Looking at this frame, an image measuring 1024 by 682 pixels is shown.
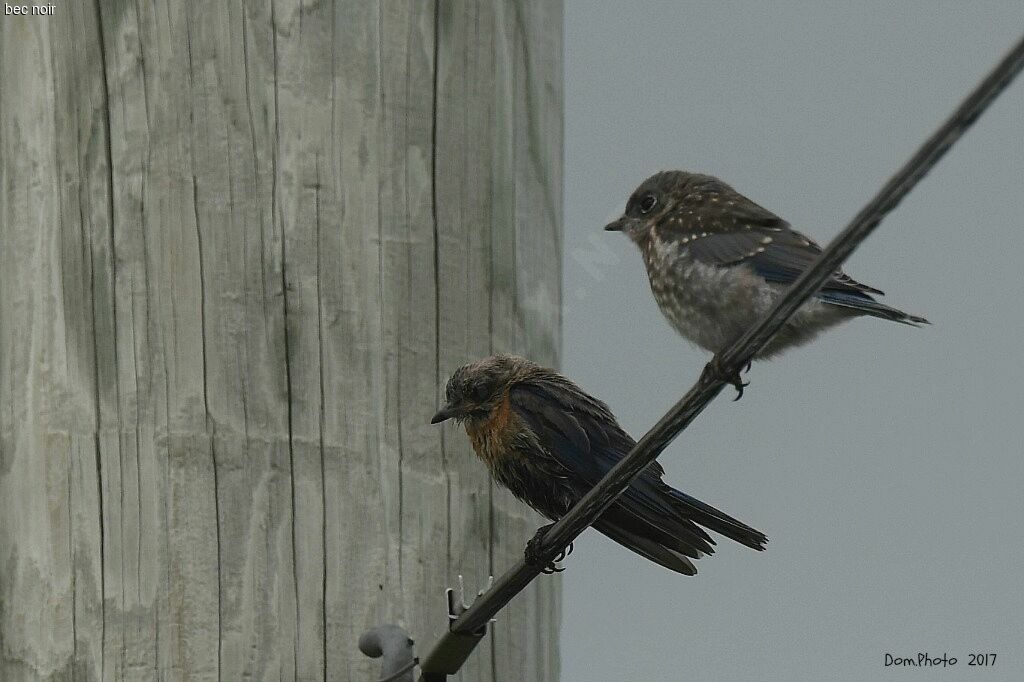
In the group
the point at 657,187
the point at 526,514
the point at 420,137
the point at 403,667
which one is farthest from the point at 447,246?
the point at 657,187

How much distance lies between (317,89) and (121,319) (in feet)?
2.29

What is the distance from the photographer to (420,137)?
3.81 metres

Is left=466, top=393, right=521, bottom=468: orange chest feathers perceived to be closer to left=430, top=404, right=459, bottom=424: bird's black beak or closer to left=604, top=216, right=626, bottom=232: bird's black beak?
left=430, top=404, right=459, bottom=424: bird's black beak

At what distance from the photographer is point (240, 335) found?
3.61 meters

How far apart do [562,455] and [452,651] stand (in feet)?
3.80

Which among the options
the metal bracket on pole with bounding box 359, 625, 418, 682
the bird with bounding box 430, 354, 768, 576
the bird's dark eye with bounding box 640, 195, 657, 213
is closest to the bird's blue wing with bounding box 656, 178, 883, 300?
the bird's dark eye with bounding box 640, 195, 657, 213

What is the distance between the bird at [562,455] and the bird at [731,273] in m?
0.40

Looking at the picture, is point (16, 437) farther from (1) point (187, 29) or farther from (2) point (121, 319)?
(1) point (187, 29)

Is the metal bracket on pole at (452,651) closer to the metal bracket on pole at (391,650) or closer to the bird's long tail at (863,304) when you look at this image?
the metal bracket on pole at (391,650)

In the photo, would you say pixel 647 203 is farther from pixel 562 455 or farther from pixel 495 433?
pixel 495 433

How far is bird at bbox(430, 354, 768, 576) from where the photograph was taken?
3.83 m

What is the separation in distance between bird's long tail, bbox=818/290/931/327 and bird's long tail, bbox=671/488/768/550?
627 mm

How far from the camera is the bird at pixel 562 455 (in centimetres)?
383

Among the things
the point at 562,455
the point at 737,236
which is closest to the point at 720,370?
the point at 562,455
